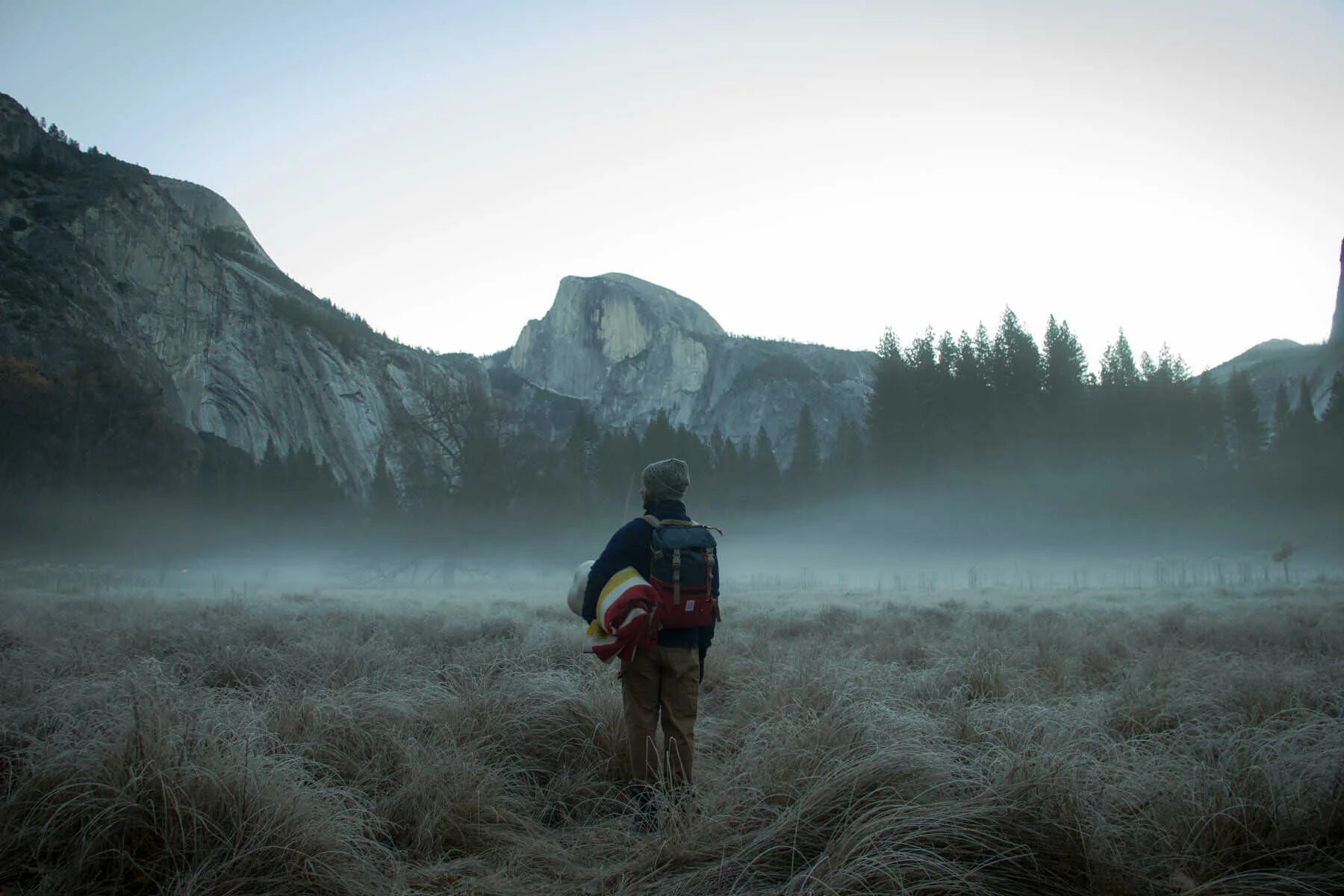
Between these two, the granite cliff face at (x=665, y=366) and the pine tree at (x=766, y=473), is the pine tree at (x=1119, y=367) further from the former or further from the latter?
the granite cliff face at (x=665, y=366)

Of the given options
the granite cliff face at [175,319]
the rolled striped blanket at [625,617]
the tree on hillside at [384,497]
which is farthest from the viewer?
the granite cliff face at [175,319]

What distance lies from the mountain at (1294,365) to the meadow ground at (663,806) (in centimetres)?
5377

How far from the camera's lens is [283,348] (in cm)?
7950

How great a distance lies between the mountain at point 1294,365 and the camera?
66.1 m

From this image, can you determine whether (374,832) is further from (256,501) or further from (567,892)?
(256,501)

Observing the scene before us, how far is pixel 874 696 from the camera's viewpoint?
5457 millimetres

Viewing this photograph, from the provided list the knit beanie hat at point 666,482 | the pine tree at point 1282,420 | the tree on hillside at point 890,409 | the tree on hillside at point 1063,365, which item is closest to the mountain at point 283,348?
the tree on hillside at point 890,409

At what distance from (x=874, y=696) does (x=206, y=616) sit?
10.8m

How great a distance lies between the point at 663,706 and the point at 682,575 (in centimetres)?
83

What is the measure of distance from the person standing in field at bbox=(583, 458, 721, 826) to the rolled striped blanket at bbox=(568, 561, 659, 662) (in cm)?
9

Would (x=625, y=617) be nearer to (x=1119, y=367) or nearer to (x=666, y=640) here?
(x=666, y=640)

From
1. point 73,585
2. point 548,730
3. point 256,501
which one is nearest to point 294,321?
point 256,501

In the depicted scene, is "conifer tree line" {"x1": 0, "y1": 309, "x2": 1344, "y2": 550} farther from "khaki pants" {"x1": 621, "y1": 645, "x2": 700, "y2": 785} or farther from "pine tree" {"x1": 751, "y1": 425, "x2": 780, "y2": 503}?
"khaki pants" {"x1": 621, "y1": 645, "x2": 700, "y2": 785}

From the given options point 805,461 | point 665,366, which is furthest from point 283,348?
point 665,366
